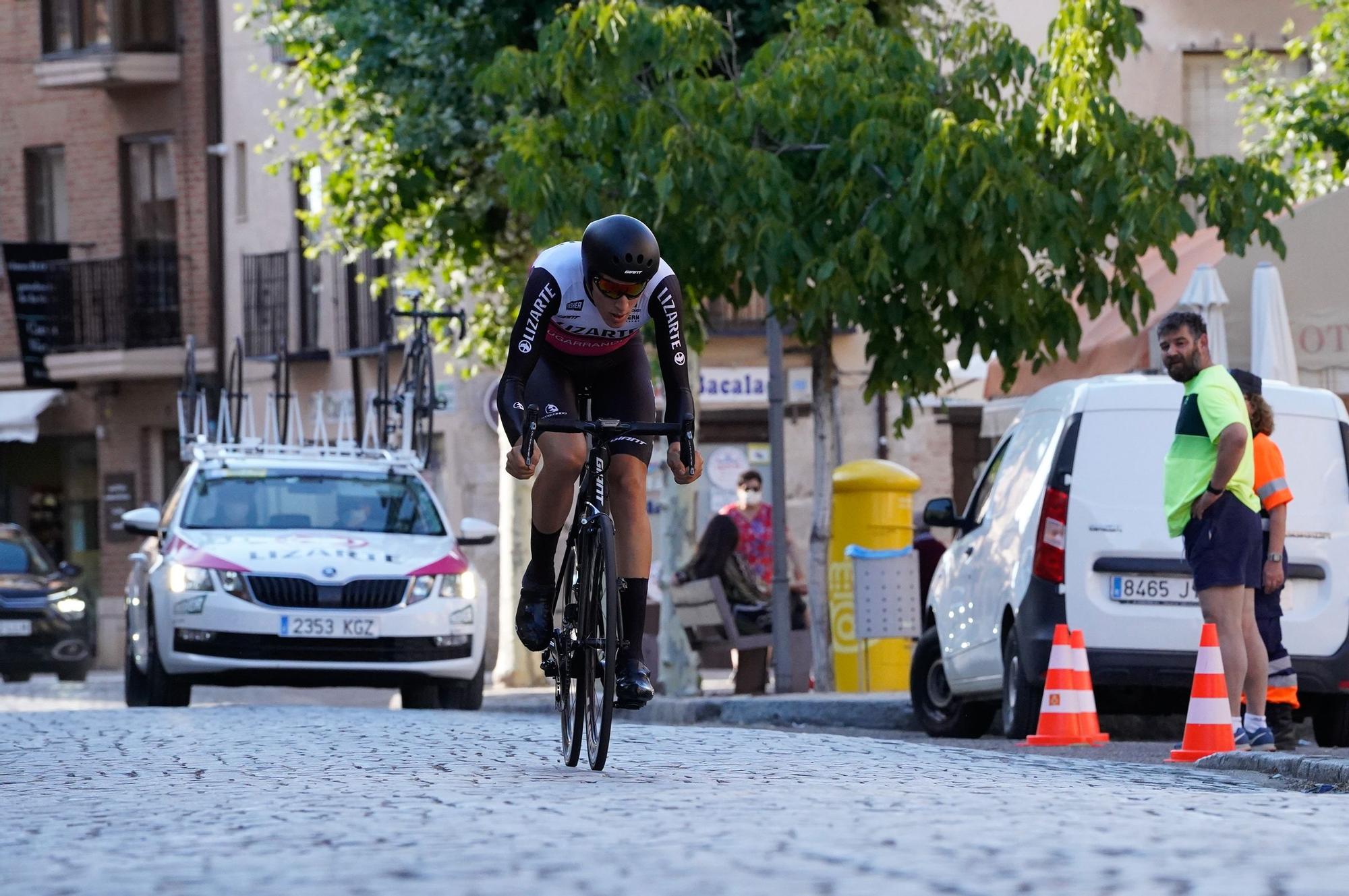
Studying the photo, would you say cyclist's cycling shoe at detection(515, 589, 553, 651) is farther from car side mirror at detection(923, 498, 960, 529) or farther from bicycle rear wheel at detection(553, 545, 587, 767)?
car side mirror at detection(923, 498, 960, 529)

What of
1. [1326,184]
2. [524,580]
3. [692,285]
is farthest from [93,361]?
[524,580]

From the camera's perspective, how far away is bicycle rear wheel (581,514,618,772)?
28.0 ft

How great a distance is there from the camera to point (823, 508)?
67.8 ft

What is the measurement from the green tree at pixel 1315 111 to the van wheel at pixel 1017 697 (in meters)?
13.4

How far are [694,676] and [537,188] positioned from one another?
5.45m

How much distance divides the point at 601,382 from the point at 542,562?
2.13ft

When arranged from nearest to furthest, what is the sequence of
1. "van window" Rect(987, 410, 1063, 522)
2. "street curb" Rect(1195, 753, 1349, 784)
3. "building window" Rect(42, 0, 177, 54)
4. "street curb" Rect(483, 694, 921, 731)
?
1. "street curb" Rect(1195, 753, 1349, 784)
2. "van window" Rect(987, 410, 1063, 522)
3. "street curb" Rect(483, 694, 921, 731)
4. "building window" Rect(42, 0, 177, 54)

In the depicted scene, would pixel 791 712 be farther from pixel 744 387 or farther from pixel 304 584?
pixel 744 387

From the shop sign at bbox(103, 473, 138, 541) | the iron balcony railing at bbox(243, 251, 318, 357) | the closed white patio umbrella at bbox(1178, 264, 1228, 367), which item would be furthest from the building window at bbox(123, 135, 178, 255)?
the closed white patio umbrella at bbox(1178, 264, 1228, 367)

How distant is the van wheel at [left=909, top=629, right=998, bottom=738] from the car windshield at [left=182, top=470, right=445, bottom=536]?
355 cm

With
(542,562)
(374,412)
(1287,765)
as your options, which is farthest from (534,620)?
(374,412)

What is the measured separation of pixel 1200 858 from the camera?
19.5 ft

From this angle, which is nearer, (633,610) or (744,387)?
(633,610)

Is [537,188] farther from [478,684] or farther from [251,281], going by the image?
[251,281]
